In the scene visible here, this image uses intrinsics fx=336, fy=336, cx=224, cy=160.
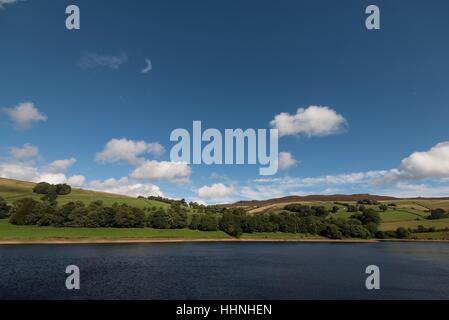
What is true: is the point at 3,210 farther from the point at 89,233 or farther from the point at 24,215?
the point at 89,233

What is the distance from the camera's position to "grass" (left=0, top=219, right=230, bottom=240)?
126125mm

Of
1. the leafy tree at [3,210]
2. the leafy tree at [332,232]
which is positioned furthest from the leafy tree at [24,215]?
the leafy tree at [332,232]

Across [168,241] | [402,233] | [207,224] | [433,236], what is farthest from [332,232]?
[168,241]

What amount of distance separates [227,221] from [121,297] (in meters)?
124

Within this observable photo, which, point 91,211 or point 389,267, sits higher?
point 91,211

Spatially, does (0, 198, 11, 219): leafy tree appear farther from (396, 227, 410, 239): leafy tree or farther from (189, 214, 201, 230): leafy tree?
(396, 227, 410, 239): leafy tree

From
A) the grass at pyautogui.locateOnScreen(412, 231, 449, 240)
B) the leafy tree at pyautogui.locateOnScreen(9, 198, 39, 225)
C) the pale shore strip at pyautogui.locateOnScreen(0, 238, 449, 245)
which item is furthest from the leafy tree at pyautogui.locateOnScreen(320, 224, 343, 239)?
the leafy tree at pyautogui.locateOnScreen(9, 198, 39, 225)

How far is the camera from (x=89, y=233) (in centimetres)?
13812

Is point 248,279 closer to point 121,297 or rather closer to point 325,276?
point 325,276

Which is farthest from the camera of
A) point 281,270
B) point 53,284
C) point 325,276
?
point 281,270
